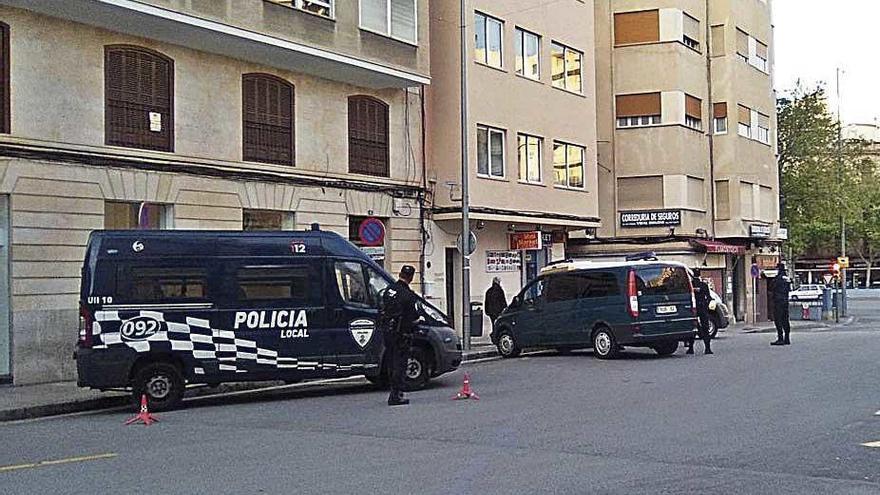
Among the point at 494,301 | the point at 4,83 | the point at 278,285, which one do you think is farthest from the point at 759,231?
the point at 4,83

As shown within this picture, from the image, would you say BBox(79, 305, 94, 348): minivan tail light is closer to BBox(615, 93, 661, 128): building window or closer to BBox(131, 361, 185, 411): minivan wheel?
BBox(131, 361, 185, 411): minivan wheel

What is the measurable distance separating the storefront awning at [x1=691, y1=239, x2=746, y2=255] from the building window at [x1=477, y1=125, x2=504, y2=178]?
12969mm

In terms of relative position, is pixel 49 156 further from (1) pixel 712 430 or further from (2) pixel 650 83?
(2) pixel 650 83

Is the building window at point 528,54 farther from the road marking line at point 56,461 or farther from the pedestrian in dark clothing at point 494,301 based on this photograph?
the road marking line at point 56,461

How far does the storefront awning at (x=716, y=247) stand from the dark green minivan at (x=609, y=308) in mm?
17234

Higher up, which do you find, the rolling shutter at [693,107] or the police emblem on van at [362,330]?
the rolling shutter at [693,107]

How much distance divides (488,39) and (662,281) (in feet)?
31.5

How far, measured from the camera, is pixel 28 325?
17.1 m

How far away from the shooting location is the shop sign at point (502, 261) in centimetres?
2906

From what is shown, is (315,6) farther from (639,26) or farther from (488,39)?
(639,26)

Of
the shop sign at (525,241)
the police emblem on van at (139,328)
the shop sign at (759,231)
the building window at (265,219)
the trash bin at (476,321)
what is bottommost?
the trash bin at (476,321)

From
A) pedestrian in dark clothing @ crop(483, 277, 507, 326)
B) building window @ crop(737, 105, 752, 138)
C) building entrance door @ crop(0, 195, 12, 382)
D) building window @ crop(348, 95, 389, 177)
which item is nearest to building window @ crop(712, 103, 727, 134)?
building window @ crop(737, 105, 752, 138)

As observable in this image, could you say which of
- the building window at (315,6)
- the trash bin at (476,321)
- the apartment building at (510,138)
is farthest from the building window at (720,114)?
the building window at (315,6)

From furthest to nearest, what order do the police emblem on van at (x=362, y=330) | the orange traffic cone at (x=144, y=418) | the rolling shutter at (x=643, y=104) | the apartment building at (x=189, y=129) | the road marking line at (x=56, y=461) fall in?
1. the rolling shutter at (x=643, y=104)
2. the apartment building at (x=189, y=129)
3. the police emblem on van at (x=362, y=330)
4. the orange traffic cone at (x=144, y=418)
5. the road marking line at (x=56, y=461)
